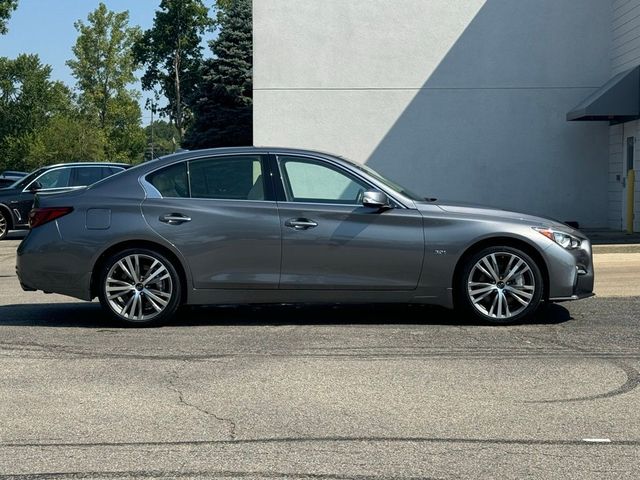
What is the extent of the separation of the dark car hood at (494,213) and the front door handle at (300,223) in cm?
95

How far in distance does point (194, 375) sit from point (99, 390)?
2.34ft

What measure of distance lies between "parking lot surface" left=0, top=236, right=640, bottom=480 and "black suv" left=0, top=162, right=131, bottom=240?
13325mm

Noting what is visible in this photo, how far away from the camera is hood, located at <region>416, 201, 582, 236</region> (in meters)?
8.86

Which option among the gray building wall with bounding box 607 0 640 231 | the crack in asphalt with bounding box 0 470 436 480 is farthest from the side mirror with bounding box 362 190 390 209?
the gray building wall with bounding box 607 0 640 231

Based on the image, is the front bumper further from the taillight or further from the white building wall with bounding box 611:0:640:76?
the white building wall with bounding box 611:0:640:76

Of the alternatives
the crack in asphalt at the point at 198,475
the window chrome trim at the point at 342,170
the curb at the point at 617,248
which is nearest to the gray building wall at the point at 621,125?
the curb at the point at 617,248

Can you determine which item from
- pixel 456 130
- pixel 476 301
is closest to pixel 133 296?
pixel 476 301

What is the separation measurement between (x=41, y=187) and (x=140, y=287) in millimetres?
15029

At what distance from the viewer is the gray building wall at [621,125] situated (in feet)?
71.7

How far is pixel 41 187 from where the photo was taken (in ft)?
75.4

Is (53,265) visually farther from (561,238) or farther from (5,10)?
(5,10)

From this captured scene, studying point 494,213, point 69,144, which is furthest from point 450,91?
point 69,144

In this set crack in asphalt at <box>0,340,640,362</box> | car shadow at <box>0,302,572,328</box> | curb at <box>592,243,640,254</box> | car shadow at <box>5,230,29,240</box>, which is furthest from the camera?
car shadow at <box>5,230,29,240</box>

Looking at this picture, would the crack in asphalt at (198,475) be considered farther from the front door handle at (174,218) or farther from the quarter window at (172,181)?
the quarter window at (172,181)
